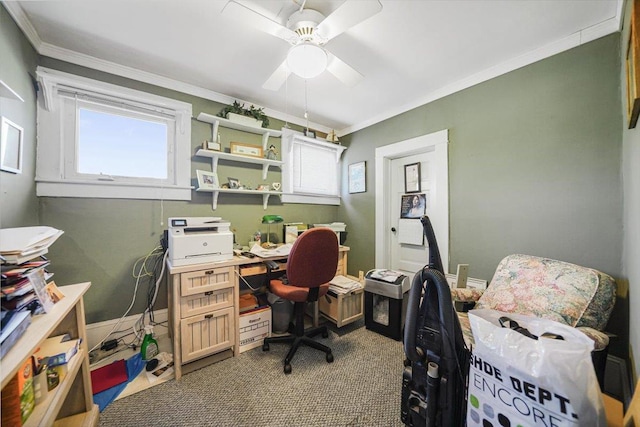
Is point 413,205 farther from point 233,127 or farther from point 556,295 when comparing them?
point 233,127

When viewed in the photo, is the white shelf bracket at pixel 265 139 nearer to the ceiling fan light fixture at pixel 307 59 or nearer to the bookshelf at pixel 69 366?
the ceiling fan light fixture at pixel 307 59

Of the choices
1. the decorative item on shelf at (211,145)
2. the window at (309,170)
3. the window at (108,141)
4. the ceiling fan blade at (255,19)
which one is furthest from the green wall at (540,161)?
the window at (108,141)

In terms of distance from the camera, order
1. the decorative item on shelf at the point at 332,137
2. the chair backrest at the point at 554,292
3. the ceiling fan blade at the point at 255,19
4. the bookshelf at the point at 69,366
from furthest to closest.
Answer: the decorative item on shelf at the point at 332,137 < the chair backrest at the point at 554,292 < the ceiling fan blade at the point at 255,19 < the bookshelf at the point at 69,366

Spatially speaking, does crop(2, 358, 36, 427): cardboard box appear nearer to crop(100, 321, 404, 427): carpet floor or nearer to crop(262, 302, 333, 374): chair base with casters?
crop(100, 321, 404, 427): carpet floor

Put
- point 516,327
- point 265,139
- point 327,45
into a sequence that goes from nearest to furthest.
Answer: point 516,327 < point 327,45 < point 265,139

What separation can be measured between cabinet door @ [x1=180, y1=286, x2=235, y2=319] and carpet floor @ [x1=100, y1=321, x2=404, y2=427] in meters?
0.43

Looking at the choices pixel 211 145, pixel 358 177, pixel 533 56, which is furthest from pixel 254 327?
pixel 533 56

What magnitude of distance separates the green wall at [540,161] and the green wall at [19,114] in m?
3.26

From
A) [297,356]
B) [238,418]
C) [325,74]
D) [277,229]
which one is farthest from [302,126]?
[238,418]

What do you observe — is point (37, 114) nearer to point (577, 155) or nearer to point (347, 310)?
point (347, 310)

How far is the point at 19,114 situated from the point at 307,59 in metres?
1.90

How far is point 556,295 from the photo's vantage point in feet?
4.63

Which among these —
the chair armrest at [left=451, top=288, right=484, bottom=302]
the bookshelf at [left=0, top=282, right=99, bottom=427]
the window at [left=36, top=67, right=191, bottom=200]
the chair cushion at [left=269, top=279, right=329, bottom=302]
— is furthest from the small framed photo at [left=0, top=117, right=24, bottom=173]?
the chair armrest at [left=451, top=288, right=484, bottom=302]

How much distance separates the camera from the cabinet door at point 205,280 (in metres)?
1.68
